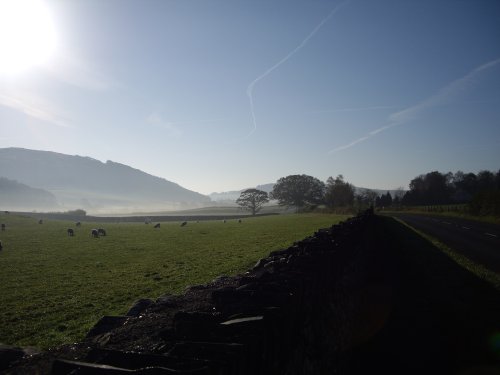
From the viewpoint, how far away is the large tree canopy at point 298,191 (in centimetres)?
14612

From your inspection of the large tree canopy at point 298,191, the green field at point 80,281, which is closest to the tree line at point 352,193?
the large tree canopy at point 298,191

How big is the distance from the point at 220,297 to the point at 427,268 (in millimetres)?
12744

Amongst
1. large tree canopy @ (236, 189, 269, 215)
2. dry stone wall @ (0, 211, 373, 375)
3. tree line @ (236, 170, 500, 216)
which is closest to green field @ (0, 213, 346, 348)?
dry stone wall @ (0, 211, 373, 375)

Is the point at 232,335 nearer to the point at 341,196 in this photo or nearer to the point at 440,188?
the point at 341,196

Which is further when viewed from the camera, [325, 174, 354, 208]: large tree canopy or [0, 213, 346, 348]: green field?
[325, 174, 354, 208]: large tree canopy

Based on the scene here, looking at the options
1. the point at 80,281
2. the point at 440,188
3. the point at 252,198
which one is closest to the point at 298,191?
the point at 252,198

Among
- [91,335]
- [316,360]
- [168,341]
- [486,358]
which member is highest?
[168,341]

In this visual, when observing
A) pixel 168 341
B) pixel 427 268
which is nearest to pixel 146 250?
pixel 427 268

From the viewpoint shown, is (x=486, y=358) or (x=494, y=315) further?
(x=494, y=315)

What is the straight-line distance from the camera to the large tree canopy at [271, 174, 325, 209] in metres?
146

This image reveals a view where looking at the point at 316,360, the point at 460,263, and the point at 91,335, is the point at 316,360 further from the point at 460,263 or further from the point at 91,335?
the point at 460,263

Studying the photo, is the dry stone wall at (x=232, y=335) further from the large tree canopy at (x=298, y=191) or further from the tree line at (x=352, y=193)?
the large tree canopy at (x=298, y=191)

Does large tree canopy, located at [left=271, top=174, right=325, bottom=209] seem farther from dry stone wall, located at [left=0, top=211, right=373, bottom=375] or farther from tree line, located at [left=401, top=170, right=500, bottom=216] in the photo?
dry stone wall, located at [left=0, top=211, right=373, bottom=375]

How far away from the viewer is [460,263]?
1664 centimetres
